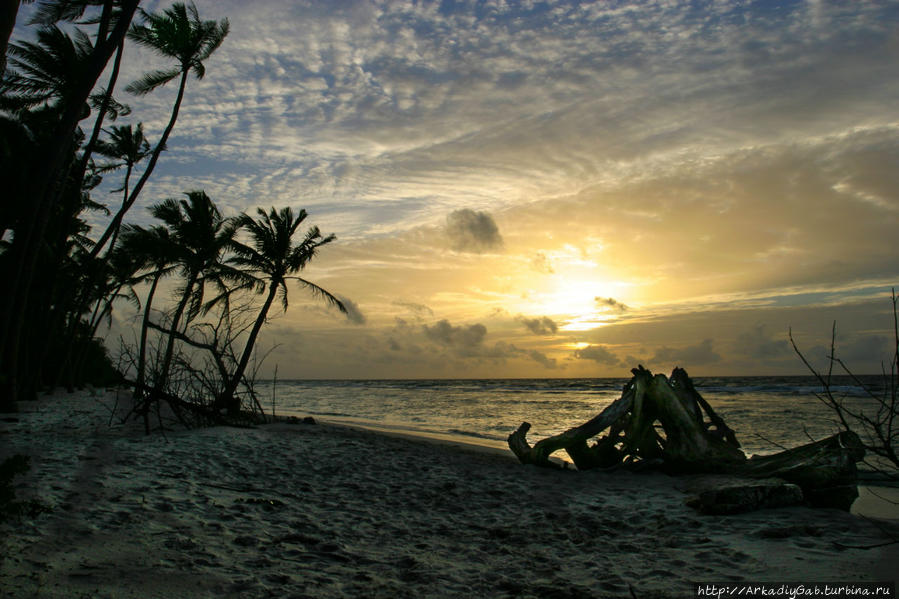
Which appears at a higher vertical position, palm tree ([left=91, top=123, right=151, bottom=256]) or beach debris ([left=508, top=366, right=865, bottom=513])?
palm tree ([left=91, top=123, right=151, bottom=256])

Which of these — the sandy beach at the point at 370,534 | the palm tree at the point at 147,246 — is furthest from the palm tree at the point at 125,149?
the sandy beach at the point at 370,534

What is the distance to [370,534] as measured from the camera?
4.58 meters

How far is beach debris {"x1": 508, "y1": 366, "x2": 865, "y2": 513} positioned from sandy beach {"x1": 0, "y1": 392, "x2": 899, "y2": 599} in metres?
0.26

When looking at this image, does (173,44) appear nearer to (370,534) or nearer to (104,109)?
(104,109)

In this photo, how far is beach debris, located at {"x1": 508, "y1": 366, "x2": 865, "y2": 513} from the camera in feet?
17.7

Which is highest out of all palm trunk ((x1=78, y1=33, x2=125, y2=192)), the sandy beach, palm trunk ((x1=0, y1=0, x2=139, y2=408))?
palm trunk ((x1=78, y1=33, x2=125, y2=192))

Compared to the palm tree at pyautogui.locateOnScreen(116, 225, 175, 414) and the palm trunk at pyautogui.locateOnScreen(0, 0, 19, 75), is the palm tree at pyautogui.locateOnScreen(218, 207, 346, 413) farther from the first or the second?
the palm trunk at pyautogui.locateOnScreen(0, 0, 19, 75)

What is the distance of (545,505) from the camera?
5.91m

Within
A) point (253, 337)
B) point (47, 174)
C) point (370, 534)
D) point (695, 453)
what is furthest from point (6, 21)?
point (253, 337)

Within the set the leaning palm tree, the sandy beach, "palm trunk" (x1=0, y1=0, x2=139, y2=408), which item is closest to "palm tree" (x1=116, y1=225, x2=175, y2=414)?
the leaning palm tree

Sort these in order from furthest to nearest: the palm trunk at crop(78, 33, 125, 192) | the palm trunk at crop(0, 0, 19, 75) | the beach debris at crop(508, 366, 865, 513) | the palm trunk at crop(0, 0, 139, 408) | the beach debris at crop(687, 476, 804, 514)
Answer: the palm trunk at crop(78, 33, 125, 192), the palm trunk at crop(0, 0, 139, 408), the beach debris at crop(508, 366, 865, 513), the beach debris at crop(687, 476, 804, 514), the palm trunk at crop(0, 0, 19, 75)

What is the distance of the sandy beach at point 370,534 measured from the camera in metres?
3.36

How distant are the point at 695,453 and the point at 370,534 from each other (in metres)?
4.73

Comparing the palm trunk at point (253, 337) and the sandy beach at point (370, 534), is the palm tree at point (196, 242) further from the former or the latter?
the sandy beach at point (370, 534)
